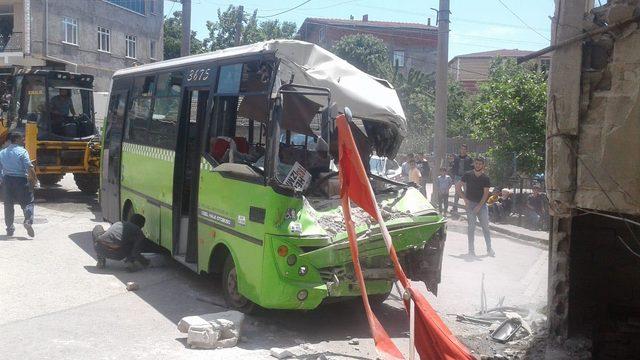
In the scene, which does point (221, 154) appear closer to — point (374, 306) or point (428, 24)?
point (374, 306)

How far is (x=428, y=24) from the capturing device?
2297 inches

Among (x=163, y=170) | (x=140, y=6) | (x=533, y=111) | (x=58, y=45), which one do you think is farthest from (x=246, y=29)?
(x=163, y=170)

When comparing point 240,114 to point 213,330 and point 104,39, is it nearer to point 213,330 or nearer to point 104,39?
point 213,330

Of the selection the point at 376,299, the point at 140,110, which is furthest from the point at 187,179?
the point at 376,299

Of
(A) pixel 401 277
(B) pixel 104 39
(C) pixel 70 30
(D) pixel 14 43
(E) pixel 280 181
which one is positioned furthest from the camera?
(B) pixel 104 39

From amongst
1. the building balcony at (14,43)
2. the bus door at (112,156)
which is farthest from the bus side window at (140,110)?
the building balcony at (14,43)

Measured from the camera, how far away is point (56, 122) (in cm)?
1662

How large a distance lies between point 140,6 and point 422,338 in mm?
40667

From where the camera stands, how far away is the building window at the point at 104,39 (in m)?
38.2

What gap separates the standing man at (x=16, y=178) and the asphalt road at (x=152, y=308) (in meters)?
0.39

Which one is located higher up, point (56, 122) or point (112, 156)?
point (56, 122)

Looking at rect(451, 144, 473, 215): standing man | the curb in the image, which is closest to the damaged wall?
the curb

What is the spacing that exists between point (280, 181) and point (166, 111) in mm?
3375

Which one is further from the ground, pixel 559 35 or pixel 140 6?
pixel 140 6
